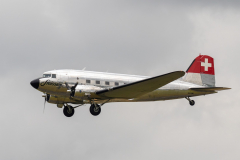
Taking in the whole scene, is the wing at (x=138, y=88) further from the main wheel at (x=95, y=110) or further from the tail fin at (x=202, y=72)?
the tail fin at (x=202, y=72)

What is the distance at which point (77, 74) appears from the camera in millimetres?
32531

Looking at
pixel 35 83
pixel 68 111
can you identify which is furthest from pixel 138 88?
pixel 35 83

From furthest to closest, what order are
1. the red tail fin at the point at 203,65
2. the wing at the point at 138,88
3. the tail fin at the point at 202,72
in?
the red tail fin at the point at 203,65
the tail fin at the point at 202,72
the wing at the point at 138,88

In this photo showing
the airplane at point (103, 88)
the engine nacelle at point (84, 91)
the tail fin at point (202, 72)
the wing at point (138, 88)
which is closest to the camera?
the wing at point (138, 88)

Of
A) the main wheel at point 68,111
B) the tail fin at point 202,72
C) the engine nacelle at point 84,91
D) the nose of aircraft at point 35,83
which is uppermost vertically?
the tail fin at point 202,72

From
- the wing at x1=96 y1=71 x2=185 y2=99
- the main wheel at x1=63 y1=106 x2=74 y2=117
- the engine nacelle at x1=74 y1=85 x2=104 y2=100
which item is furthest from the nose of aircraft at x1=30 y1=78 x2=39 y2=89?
the wing at x1=96 y1=71 x2=185 y2=99

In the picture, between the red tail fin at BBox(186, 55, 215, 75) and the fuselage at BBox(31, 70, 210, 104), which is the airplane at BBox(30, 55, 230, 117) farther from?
the red tail fin at BBox(186, 55, 215, 75)

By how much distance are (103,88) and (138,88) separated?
2762 mm

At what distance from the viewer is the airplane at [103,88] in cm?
3134

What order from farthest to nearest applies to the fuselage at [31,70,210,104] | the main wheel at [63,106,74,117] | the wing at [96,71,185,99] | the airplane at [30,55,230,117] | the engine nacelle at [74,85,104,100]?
the main wheel at [63,106,74,117] → the fuselage at [31,70,210,104] → the engine nacelle at [74,85,104,100] → the airplane at [30,55,230,117] → the wing at [96,71,185,99]

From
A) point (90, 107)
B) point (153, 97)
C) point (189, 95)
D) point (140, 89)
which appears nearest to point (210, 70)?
point (189, 95)

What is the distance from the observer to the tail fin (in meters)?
37.2

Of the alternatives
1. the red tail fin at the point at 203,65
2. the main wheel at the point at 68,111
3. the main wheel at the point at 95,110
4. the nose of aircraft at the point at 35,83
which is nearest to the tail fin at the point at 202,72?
the red tail fin at the point at 203,65

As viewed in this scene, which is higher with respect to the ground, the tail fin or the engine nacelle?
the tail fin
